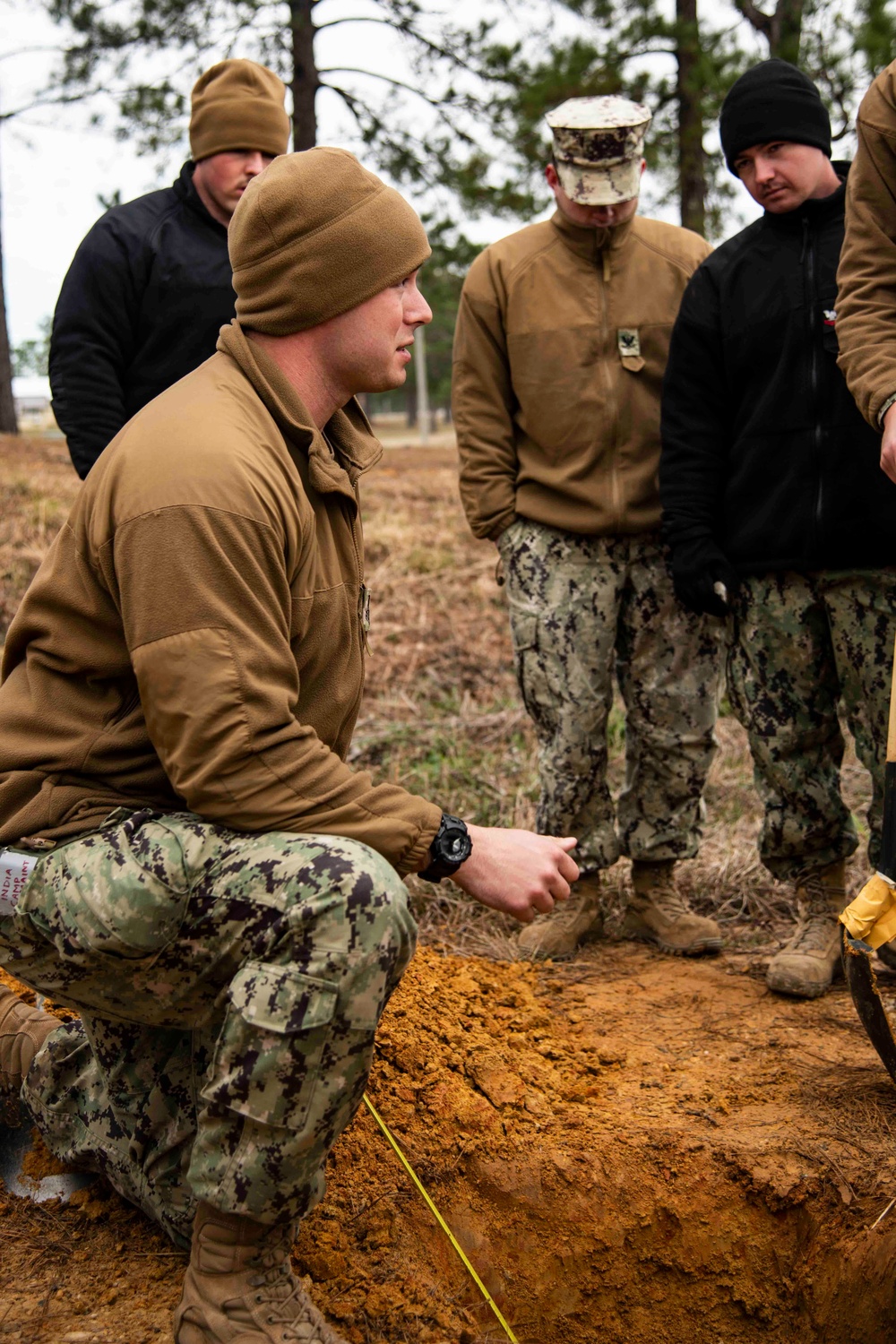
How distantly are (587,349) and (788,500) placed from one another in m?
0.79

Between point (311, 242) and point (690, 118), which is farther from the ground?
point (690, 118)

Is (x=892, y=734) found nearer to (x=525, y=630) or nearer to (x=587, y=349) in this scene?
(x=525, y=630)

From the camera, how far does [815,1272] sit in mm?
2779


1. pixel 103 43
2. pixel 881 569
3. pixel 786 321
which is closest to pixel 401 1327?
pixel 881 569

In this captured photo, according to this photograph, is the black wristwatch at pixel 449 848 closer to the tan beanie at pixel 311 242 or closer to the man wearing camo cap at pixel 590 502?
the tan beanie at pixel 311 242

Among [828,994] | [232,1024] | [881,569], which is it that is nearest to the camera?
[232,1024]

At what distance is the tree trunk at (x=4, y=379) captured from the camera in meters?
15.9

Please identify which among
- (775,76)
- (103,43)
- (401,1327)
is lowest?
(401,1327)

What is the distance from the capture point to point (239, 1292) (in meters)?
2.11

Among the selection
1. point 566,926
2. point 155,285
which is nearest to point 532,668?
point 566,926

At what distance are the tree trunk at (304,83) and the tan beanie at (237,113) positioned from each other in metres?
6.81

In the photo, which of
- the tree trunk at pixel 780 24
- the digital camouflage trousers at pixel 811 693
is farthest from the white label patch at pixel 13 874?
the tree trunk at pixel 780 24

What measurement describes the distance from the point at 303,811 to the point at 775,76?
8.29ft

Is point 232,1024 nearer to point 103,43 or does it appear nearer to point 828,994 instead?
point 828,994
